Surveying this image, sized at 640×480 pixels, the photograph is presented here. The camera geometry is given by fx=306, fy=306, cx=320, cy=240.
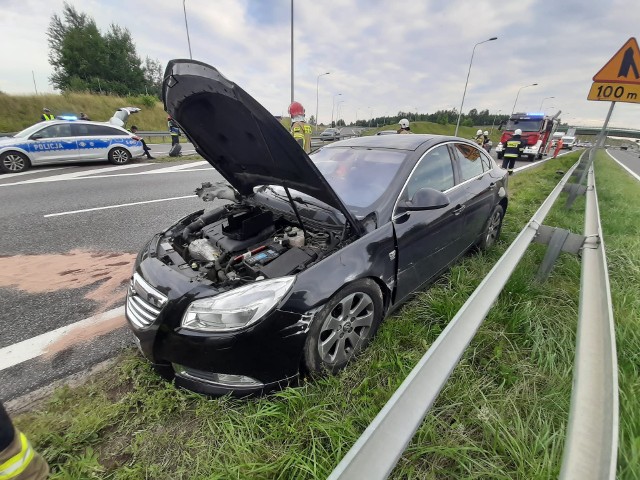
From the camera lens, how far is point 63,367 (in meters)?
2.04

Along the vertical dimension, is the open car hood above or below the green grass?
above

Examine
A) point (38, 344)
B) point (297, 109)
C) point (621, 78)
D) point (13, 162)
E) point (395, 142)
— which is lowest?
point (38, 344)

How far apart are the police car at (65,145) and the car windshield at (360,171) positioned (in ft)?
30.5

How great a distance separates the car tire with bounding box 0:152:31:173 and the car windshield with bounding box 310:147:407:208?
9.37 metres

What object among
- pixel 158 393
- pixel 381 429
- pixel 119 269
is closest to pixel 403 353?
pixel 381 429

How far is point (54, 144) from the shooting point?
855 centimetres

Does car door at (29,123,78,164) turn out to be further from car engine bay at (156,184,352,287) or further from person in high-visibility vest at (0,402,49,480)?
person in high-visibility vest at (0,402,49,480)

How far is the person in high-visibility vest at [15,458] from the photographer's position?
3.86 ft

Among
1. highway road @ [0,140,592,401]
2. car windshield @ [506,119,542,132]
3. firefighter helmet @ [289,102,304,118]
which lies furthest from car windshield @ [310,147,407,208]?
car windshield @ [506,119,542,132]

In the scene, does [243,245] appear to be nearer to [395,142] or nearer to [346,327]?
[346,327]

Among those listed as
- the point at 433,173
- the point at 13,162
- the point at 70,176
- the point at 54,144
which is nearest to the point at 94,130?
the point at 54,144

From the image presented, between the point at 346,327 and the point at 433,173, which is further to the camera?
the point at 433,173

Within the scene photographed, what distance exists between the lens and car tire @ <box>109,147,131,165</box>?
9.65 metres

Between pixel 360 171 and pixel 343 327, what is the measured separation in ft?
4.56
